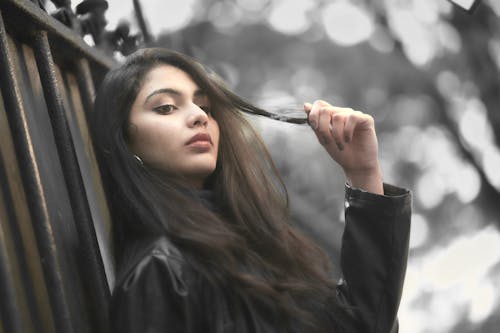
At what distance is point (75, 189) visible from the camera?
5.20ft

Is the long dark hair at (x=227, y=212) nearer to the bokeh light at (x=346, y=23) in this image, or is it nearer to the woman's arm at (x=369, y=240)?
the woman's arm at (x=369, y=240)

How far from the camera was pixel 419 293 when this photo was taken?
453cm

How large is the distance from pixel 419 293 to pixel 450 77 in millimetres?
1563

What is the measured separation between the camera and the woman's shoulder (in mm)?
1405

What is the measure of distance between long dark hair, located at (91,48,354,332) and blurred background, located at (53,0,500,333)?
7.77ft

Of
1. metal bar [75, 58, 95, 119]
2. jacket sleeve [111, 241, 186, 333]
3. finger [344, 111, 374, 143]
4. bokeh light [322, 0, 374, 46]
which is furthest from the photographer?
bokeh light [322, 0, 374, 46]

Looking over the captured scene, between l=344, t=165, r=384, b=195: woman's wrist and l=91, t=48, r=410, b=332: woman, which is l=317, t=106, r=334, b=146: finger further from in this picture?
l=344, t=165, r=384, b=195: woman's wrist

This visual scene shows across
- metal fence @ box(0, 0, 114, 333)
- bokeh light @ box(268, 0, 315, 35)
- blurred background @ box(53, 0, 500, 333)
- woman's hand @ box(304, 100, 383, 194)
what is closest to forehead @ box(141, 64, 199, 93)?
metal fence @ box(0, 0, 114, 333)

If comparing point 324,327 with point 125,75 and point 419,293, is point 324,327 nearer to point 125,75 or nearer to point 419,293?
point 125,75

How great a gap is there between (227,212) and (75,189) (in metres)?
0.42

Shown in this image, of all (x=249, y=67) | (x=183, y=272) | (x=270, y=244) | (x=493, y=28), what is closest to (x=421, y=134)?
(x=493, y=28)

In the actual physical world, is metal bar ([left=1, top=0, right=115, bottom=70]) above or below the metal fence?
above

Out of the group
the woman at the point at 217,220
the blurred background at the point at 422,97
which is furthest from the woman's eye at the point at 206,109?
the blurred background at the point at 422,97

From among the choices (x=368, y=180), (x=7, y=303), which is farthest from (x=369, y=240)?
(x=7, y=303)
